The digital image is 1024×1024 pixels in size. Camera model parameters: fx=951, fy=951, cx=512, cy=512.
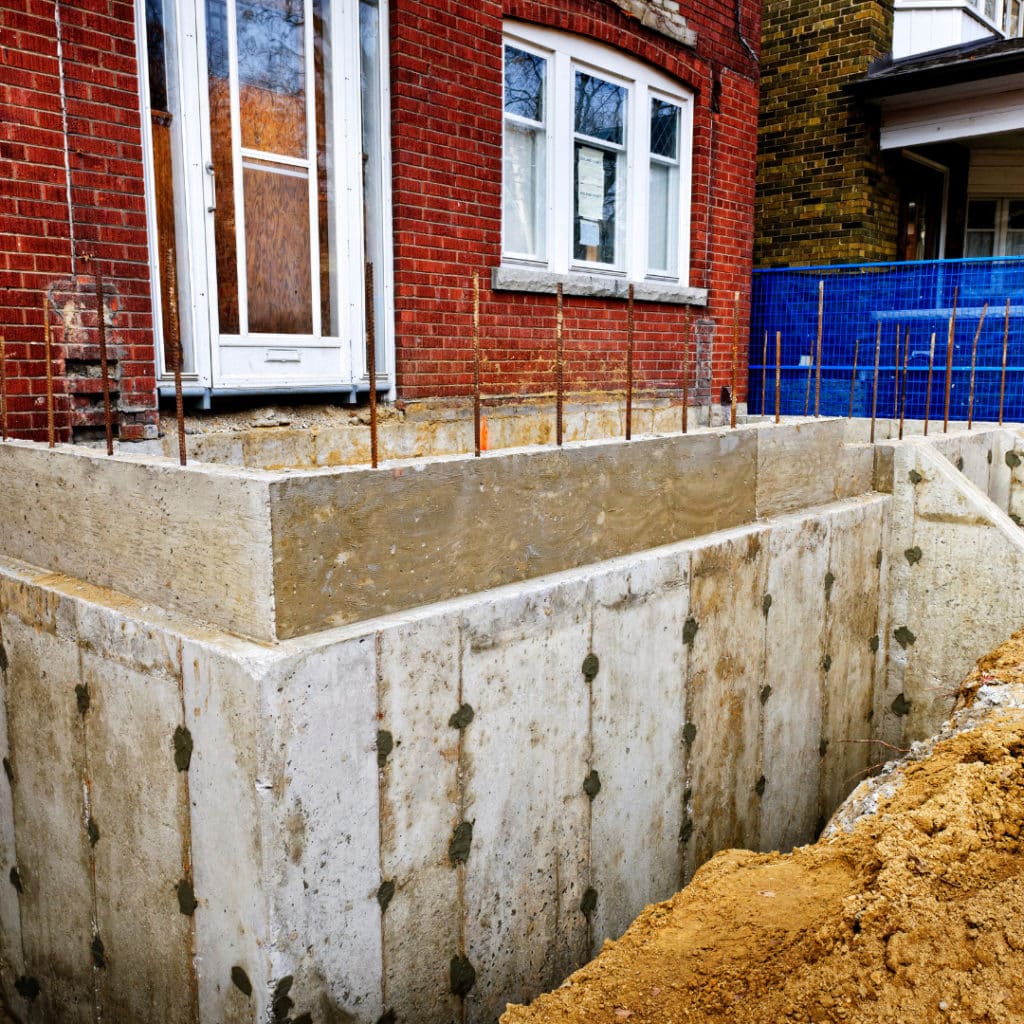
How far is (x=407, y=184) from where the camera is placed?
6.35 metres

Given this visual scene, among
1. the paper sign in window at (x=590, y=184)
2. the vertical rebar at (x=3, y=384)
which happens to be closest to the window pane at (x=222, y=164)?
the vertical rebar at (x=3, y=384)

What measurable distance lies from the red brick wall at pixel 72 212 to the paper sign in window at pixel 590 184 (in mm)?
3940

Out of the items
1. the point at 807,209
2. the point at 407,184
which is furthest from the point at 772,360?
the point at 407,184

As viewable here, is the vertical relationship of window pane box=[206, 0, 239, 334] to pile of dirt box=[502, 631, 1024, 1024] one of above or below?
above

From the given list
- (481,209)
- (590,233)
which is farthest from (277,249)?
(590,233)

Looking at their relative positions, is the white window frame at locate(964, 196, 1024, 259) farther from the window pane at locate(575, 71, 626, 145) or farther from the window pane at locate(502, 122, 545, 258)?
the window pane at locate(502, 122, 545, 258)

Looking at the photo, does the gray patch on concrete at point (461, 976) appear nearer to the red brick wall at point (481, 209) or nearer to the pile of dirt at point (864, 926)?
the pile of dirt at point (864, 926)

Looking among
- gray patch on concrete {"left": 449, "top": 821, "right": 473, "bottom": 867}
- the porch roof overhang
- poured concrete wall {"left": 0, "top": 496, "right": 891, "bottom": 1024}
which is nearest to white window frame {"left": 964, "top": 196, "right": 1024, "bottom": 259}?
the porch roof overhang

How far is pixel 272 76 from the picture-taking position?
5.62 m

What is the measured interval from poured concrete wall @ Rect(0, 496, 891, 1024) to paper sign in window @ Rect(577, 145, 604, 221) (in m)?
4.15

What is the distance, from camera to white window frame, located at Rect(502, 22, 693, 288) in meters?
7.45

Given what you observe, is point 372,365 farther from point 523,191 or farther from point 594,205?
point 594,205

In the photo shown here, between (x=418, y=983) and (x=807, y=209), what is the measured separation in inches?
433

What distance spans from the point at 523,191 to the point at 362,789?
5604mm
